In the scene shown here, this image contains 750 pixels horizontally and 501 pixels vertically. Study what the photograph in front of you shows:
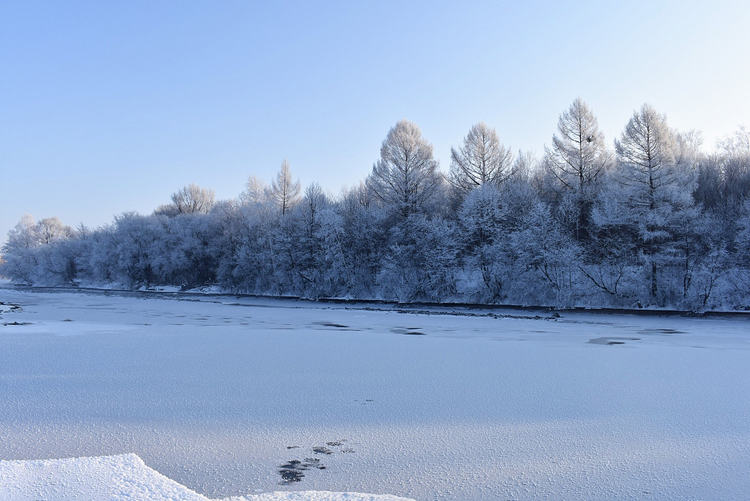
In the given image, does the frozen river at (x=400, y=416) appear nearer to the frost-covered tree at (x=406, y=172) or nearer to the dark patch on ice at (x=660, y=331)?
the dark patch on ice at (x=660, y=331)

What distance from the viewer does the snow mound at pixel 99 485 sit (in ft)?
11.6

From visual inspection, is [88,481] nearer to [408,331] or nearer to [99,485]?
[99,485]

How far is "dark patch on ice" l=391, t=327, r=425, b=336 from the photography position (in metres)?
15.6

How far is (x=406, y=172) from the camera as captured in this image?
37688mm

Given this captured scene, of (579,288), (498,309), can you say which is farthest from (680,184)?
(498,309)

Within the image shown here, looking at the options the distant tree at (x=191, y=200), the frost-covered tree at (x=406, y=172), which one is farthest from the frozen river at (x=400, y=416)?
the distant tree at (x=191, y=200)

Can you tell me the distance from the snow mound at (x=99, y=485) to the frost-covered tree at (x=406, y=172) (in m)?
33.5

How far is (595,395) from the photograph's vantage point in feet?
23.0

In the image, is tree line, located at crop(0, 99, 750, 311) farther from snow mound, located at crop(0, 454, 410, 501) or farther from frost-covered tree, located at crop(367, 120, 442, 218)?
snow mound, located at crop(0, 454, 410, 501)

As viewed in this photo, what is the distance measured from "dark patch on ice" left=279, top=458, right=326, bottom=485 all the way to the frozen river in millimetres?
24

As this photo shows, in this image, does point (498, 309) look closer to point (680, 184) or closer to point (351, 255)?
point (680, 184)

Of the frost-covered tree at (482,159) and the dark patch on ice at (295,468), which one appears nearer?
the dark patch on ice at (295,468)

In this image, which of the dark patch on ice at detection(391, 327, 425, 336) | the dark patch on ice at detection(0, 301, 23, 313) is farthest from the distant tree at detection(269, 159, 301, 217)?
the dark patch on ice at detection(391, 327, 425, 336)

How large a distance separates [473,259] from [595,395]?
23938mm
